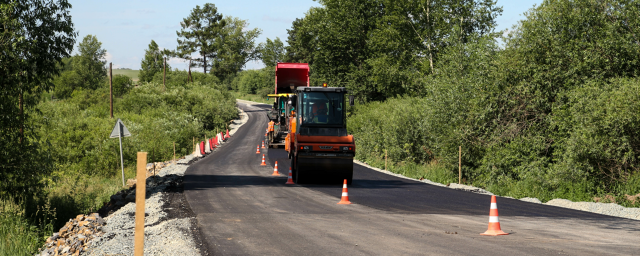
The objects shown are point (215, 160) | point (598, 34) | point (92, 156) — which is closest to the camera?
point (598, 34)

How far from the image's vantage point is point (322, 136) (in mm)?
17875

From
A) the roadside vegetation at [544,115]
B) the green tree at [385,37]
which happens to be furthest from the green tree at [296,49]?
the roadside vegetation at [544,115]

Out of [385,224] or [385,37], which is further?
[385,37]

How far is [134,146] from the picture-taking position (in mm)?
39562

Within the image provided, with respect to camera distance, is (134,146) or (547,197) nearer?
(547,197)

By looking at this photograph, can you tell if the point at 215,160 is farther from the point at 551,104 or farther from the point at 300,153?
the point at 551,104

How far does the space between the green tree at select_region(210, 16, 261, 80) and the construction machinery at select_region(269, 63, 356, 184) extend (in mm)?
88568

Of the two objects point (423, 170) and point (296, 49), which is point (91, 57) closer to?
point (296, 49)

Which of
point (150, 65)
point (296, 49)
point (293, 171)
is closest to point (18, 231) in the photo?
point (293, 171)

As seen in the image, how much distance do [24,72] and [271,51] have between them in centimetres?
10222

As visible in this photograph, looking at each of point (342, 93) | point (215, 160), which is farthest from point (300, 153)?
point (215, 160)

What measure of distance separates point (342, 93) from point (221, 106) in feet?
161

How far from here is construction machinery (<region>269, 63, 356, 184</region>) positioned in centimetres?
1766

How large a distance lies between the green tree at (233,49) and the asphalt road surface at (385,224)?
292ft
